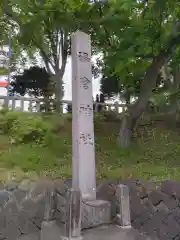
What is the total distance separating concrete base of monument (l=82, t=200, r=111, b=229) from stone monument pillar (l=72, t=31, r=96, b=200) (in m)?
A: 0.23

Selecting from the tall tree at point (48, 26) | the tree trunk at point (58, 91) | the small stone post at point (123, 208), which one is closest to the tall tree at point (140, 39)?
the tall tree at point (48, 26)

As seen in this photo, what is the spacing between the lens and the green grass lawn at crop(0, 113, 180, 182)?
7.38 meters

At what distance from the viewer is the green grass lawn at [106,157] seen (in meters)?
7.38

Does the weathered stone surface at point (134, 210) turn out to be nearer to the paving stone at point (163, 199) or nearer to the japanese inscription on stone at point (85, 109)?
the paving stone at point (163, 199)

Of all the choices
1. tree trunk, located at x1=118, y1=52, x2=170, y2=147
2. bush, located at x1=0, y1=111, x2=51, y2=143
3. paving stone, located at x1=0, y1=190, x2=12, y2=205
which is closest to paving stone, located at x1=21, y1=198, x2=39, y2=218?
paving stone, located at x1=0, y1=190, x2=12, y2=205

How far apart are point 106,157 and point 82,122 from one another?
4.33 metres

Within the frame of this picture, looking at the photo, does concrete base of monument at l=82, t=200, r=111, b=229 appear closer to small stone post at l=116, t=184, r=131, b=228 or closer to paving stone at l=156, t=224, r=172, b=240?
small stone post at l=116, t=184, r=131, b=228

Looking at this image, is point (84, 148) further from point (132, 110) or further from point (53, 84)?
point (53, 84)

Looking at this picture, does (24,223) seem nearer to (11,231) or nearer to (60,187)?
(11,231)

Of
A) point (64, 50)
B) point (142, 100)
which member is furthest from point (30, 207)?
point (64, 50)

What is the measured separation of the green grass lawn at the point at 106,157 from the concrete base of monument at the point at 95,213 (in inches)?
89.1

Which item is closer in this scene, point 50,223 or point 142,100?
point 50,223

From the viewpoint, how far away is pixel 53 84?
1514 cm

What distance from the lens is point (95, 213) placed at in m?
4.52
